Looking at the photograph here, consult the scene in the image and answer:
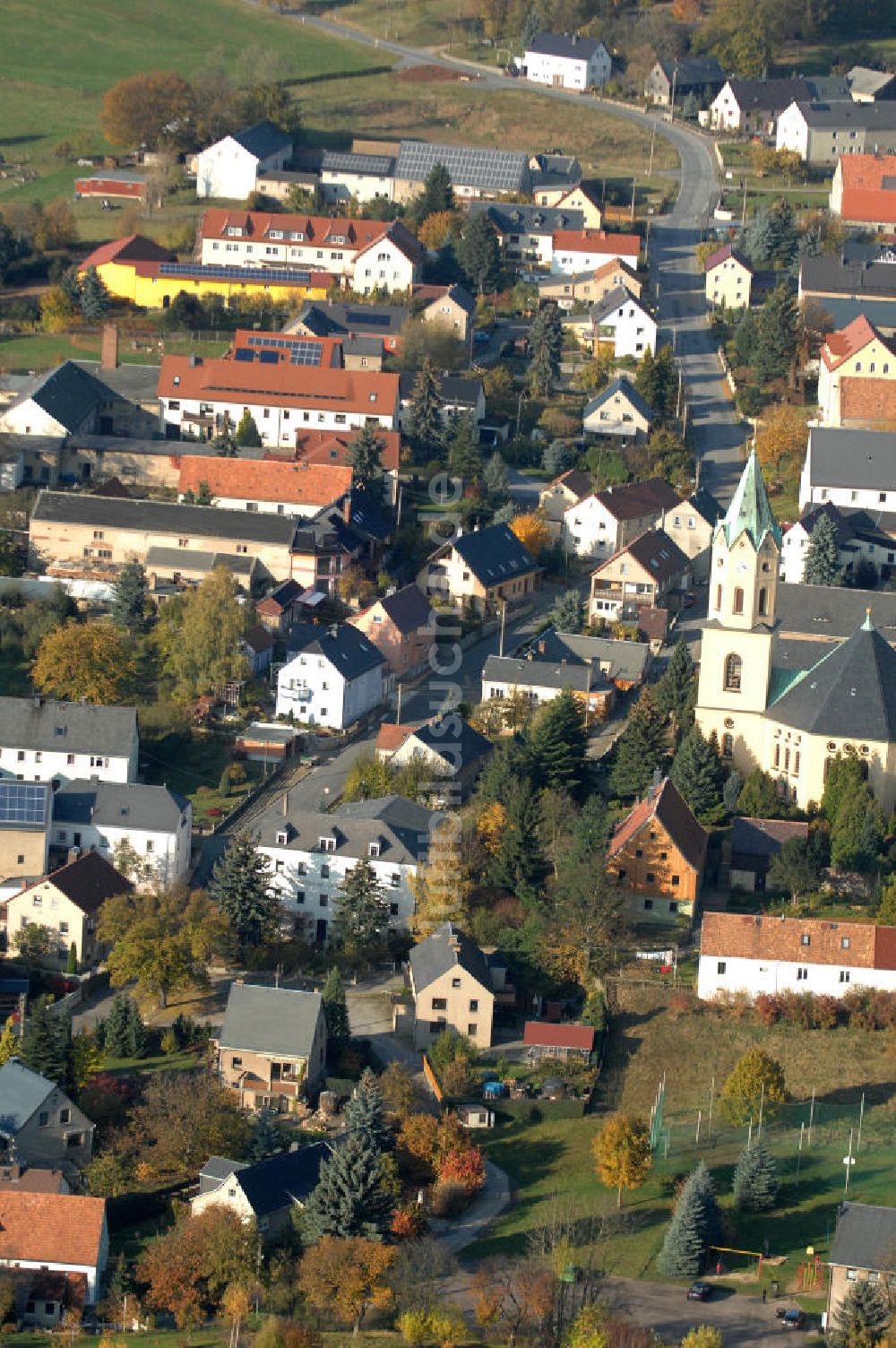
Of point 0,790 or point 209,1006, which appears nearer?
point 209,1006

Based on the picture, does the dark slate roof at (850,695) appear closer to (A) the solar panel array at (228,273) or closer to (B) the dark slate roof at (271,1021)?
(B) the dark slate roof at (271,1021)

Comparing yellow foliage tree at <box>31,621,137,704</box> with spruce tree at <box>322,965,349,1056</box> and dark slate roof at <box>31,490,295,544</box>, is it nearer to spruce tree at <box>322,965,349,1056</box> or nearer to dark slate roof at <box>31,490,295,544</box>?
dark slate roof at <box>31,490,295,544</box>

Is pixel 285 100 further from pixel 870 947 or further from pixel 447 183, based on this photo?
pixel 870 947

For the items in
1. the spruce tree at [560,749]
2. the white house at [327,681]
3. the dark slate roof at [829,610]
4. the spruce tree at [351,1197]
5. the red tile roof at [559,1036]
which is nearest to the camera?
the spruce tree at [351,1197]

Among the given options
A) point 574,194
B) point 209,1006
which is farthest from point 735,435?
point 209,1006

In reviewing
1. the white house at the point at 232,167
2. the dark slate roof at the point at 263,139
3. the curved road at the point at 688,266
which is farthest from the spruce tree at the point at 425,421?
the dark slate roof at the point at 263,139

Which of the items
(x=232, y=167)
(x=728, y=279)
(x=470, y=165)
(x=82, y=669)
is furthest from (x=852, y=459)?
(x=232, y=167)
